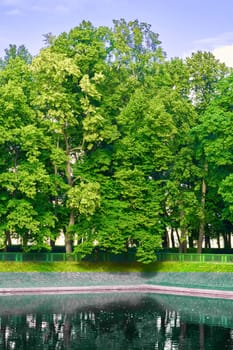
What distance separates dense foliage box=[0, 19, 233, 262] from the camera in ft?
182

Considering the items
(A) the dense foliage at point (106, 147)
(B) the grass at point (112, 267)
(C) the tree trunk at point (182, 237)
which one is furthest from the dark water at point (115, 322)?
(C) the tree trunk at point (182, 237)

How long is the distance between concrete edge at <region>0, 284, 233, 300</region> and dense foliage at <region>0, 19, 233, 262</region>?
382 centimetres

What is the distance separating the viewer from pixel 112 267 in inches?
2286

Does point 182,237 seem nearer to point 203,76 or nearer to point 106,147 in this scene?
point 106,147

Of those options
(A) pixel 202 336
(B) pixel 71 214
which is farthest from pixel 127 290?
(A) pixel 202 336

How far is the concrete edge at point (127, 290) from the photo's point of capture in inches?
1974

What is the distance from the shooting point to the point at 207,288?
51344 mm

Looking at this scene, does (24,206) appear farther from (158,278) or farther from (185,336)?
(185,336)

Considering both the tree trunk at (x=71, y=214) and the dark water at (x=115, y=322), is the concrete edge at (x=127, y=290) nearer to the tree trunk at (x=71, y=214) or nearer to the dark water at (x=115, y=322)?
the dark water at (x=115, y=322)

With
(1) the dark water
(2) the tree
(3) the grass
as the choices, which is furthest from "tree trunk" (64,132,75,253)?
(2) the tree

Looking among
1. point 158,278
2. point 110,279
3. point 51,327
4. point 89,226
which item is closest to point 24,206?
point 89,226

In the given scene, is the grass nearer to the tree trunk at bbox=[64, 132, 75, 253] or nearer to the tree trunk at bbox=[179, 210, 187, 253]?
the tree trunk at bbox=[64, 132, 75, 253]

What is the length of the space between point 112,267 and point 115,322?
19851 mm

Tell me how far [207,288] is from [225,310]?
8907 millimetres
